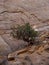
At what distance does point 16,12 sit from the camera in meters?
8.64

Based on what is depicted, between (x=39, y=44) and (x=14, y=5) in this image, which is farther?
(x=14, y=5)

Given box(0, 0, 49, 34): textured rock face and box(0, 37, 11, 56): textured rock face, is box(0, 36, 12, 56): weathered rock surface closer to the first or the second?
box(0, 37, 11, 56): textured rock face

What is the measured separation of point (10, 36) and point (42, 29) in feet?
3.84

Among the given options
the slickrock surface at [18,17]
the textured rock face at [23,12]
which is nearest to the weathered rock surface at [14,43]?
the slickrock surface at [18,17]

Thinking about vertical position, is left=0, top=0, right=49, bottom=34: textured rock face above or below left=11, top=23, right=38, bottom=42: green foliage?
above

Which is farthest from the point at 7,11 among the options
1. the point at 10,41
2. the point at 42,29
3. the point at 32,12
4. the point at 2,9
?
the point at 10,41

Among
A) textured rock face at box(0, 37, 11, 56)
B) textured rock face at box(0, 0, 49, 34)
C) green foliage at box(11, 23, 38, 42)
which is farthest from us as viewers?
textured rock face at box(0, 0, 49, 34)

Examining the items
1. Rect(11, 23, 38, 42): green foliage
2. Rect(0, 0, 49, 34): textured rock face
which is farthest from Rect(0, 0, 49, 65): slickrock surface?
Rect(11, 23, 38, 42): green foliage

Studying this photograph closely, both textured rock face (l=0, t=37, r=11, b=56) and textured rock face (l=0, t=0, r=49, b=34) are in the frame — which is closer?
textured rock face (l=0, t=37, r=11, b=56)

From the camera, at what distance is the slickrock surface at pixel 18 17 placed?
6.66 metres

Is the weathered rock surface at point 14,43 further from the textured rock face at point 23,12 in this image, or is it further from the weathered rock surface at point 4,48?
the textured rock face at point 23,12

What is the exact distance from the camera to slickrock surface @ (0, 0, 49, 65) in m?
6.66

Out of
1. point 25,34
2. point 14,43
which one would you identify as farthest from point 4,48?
point 25,34

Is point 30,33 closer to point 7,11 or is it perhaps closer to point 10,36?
point 10,36
